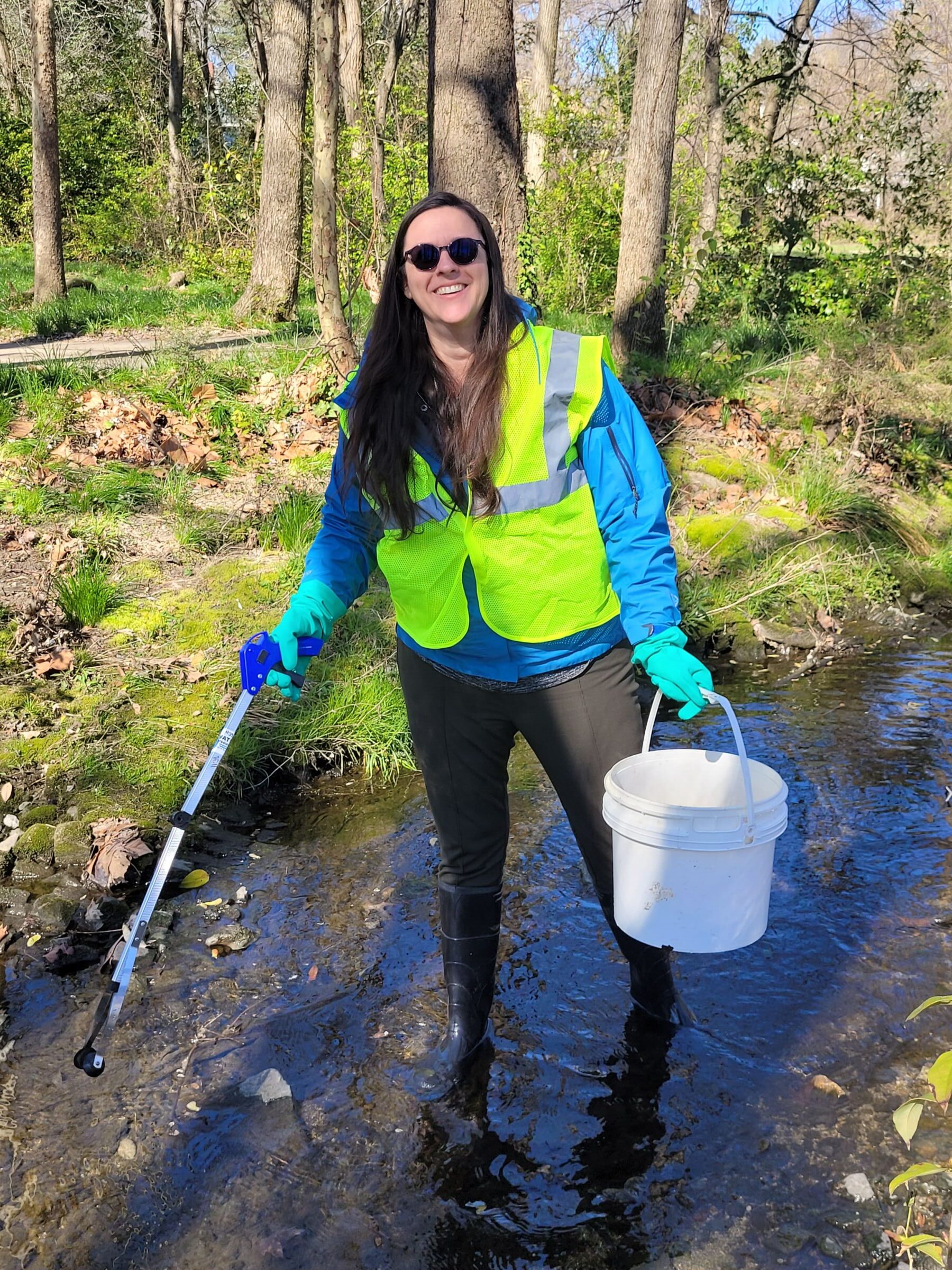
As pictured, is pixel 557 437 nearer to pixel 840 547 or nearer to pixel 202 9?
pixel 840 547

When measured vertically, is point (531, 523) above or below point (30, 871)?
above

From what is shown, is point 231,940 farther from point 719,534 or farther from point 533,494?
point 719,534

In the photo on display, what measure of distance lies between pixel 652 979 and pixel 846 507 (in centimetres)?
495

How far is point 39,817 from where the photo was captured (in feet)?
13.3

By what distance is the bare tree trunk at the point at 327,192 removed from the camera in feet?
20.8

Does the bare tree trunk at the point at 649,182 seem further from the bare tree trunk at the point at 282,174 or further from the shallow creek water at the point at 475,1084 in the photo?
the shallow creek water at the point at 475,1084

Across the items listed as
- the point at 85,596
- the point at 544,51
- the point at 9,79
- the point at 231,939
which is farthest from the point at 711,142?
the point at 9,79

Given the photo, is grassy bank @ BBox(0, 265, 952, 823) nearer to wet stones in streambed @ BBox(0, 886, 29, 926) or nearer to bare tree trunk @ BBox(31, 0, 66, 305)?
wet stones in streambed @ BBox(0, 886, 29, 926)

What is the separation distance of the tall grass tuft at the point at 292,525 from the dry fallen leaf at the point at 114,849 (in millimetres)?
2080

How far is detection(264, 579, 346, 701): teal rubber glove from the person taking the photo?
249 centimetres

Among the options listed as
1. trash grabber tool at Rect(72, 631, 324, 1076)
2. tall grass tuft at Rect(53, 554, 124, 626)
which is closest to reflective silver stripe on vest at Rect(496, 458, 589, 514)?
trash grabber tool at Rect(72, 631, 324, 1076)

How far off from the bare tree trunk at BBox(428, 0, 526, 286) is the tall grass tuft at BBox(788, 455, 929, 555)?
2.56m

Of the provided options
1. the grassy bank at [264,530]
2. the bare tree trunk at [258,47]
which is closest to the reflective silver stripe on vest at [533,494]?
the grassy bank at [264,530]

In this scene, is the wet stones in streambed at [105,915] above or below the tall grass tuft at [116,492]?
below
